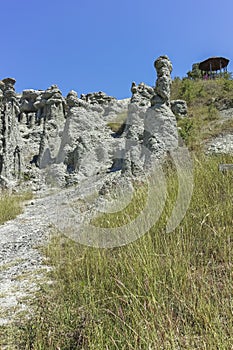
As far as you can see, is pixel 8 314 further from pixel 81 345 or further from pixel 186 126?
pixel 186 126

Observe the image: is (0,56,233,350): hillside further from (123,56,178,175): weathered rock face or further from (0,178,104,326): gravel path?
(123,56,178,175): weathered rock face

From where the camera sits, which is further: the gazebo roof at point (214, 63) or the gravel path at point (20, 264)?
the gazebo roof at point (214, 63)

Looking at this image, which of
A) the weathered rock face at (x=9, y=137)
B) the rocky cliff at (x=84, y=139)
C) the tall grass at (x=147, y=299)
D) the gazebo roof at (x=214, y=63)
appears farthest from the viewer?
the gazebo roof at (x=214, y=63)

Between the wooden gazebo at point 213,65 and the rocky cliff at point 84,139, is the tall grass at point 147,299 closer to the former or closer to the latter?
the rocky cliff at point 84,139

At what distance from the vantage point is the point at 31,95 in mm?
34375

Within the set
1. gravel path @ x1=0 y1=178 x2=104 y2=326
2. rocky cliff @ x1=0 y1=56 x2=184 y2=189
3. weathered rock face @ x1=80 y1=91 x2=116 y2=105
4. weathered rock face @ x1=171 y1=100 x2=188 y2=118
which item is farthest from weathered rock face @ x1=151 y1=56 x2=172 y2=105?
weathered rock face @ x1=80 y1=91 x2=116 y2=105

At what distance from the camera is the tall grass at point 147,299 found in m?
1.54

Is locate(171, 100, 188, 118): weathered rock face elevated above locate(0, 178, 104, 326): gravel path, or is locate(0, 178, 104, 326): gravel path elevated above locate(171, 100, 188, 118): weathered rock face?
locate(171, 100, 188, 118): weathered rock face

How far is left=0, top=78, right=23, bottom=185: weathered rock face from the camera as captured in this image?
15.6 metres

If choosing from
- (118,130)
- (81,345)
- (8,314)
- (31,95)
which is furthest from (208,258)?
(31,95)

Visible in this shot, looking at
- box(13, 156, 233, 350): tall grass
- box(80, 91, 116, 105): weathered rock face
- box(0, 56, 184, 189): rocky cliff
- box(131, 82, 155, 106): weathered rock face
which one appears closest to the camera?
box(13, 156, 233, 350): tall grass

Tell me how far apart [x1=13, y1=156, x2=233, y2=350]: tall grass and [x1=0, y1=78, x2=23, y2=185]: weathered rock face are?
12979mm

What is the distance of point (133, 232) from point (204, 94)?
21267 mm

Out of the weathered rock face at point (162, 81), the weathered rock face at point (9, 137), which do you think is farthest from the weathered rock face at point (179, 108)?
the weathered rock face at point (9, 137)
